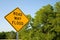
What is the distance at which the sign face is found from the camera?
927cm

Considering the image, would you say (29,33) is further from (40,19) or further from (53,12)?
(53,12)

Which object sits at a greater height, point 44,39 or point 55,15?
point 55,15

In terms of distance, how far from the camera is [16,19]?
934 cm

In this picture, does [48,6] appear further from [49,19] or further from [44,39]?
[44,39]

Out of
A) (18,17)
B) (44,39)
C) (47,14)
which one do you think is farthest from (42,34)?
(18,17)

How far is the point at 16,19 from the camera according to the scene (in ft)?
30.7

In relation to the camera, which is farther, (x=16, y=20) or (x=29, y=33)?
(x=29, y=33)

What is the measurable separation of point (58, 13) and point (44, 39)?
17.3 feet

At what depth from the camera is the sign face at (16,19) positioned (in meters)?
9.27

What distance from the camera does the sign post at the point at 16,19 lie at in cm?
927

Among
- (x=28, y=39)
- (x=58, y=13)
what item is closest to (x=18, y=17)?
(x=28, y=39)

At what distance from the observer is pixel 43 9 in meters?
37.3

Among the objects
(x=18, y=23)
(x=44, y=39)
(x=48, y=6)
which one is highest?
(x=48, y=6)

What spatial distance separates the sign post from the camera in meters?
9.27
